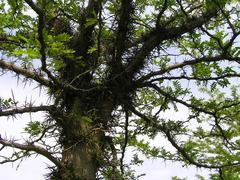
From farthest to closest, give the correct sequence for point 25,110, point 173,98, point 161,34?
point 173,98
point 161,34
point 25,110

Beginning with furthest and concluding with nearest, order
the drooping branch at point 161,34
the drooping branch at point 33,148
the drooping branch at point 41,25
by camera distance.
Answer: the drooping branch at point 161,34 < the drooping branch at point 33,148 < the drooping branch at point 41,25

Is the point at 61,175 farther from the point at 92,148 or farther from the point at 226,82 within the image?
the point at 226,82

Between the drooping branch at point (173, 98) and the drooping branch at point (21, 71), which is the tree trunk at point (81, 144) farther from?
the drooping branch at point (173, 98)

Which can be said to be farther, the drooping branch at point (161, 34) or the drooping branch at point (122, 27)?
the drooping branch at point (161, 34)

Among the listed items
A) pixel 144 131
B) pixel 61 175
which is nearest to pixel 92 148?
pixel 61 175

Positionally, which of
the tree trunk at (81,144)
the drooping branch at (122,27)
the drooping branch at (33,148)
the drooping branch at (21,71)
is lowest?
the drooping branch at (33,148)

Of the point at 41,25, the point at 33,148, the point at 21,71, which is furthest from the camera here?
the point at 21,71

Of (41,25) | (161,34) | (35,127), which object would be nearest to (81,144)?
(35,127)

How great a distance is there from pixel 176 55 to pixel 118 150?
1.45 meters

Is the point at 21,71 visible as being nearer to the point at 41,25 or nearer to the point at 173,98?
the point at 41,25

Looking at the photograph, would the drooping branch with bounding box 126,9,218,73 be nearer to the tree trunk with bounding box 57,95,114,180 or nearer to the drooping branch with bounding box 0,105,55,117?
the tree trunk with bounding box 57,95,114,180

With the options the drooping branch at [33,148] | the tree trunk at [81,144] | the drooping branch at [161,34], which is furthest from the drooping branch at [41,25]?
the drooping branch at [161,34]

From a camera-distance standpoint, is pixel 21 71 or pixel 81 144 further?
pixel 81 144

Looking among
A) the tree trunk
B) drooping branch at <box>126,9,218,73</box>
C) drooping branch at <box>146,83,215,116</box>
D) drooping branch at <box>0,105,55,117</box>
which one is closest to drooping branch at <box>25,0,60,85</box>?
drooping branch at <box>0,105,55,117</box>
